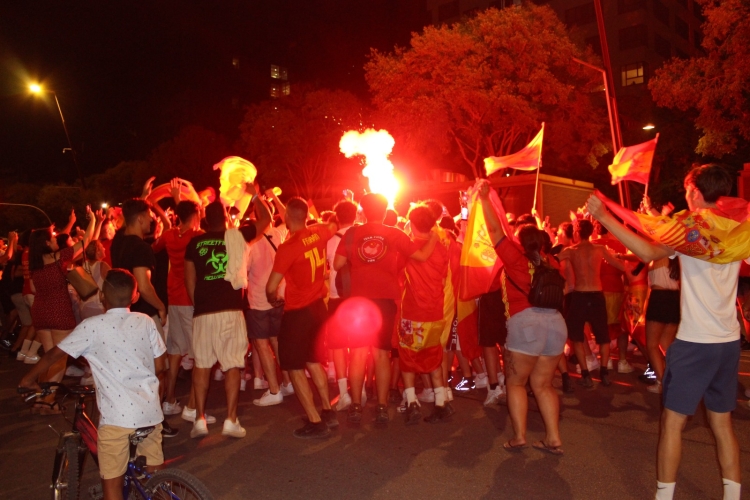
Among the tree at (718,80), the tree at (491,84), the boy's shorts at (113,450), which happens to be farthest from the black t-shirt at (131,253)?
the tree at (491,84)

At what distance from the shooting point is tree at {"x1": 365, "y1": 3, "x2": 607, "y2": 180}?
79.9 ft

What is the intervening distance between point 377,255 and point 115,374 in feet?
9.88

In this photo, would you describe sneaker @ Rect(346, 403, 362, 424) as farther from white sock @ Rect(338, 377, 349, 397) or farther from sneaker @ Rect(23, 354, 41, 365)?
sneaker @ Rect(23, 354, 41, 365)

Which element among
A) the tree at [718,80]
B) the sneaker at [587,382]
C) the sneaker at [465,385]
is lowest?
the sneaker at [587,382]

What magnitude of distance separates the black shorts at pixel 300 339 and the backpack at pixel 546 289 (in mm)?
2014

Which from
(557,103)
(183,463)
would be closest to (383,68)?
(557,103)

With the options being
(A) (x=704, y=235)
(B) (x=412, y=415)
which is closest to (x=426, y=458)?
(B) (x=412, y=415)

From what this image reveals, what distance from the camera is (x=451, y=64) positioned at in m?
24.6

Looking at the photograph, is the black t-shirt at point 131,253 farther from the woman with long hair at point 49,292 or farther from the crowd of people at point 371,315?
the woman with long hair at point 49,292

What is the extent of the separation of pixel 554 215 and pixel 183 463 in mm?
13584

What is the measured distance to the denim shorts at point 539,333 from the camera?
5.12m

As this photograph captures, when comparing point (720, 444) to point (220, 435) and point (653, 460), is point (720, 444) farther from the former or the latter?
point (220, 435)

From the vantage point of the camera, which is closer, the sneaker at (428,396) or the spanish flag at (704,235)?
the spanish flag at (704,235)

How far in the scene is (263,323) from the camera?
706cm
